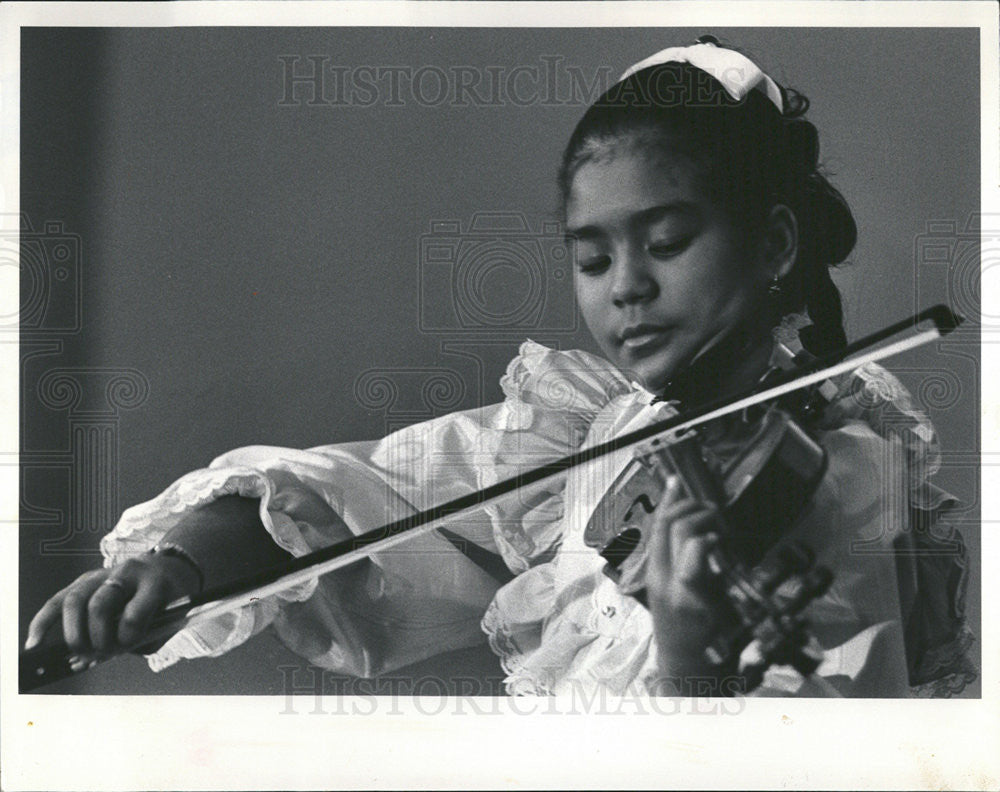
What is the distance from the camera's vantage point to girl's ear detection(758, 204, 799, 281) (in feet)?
6.46

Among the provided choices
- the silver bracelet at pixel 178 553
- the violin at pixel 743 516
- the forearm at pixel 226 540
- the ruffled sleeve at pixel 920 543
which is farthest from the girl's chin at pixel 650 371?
the silver bracelet at pixel 178 553

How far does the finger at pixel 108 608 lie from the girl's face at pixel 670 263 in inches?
44.7

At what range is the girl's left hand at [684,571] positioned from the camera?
1.94 metres

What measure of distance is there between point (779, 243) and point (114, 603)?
153 cm

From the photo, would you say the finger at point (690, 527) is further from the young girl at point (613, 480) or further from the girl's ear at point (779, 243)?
the girl's ear at point (779, 243)

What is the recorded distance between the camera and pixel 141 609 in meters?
1.95

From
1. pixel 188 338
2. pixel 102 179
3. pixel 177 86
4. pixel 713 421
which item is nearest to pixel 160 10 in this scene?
pixel 177 86

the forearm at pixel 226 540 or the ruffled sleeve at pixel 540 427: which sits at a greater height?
the ruffled sleeve at pixel 540 427

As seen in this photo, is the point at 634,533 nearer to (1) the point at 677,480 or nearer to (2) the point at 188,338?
(1) the point at 677,480

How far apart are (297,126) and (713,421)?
105 centimetres

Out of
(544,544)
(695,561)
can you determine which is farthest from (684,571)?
(544,544)

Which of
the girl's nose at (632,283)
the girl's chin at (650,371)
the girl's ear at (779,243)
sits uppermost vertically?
the girl's ear at (779,243)

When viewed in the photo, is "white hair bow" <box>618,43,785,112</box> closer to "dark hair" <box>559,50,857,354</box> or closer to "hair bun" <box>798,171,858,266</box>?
"dark hair" <box>559,50,857,354</box>

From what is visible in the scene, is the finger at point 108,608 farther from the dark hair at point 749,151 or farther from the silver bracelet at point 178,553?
the dark hair at point 749,151
